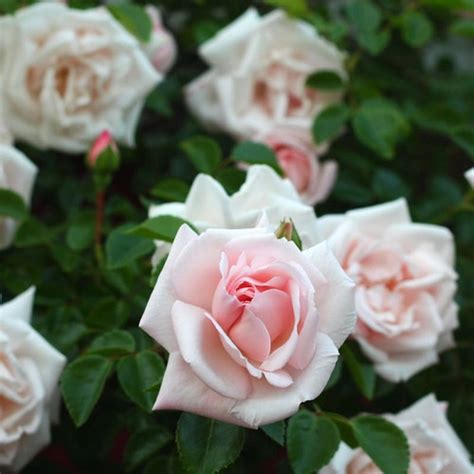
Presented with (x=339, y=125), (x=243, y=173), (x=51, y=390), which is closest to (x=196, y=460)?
(x=51, y=390)

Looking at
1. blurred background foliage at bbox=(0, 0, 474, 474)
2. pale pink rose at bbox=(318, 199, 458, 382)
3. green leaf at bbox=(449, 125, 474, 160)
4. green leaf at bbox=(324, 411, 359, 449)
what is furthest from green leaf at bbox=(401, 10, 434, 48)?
green leaf at bbox=(324, 411, 359, 449)

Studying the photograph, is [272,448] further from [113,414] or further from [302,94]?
[302,94]

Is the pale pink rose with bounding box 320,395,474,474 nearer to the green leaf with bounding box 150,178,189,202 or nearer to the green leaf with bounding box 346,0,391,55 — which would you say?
the green leaf with bounding box 150,178,189,202

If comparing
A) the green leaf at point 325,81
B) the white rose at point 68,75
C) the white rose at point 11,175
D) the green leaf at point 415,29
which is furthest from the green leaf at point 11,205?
the green leaf at point 415,29

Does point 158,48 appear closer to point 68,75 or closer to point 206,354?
point 68,75

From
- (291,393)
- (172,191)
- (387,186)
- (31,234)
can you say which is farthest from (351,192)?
(291,393)

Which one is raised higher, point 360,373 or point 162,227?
point 162,227

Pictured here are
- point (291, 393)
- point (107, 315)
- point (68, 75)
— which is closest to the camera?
point (291, 393)

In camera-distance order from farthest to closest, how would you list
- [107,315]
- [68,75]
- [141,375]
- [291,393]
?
[68,75]
[107,315]
[141,375]
[291,393]
